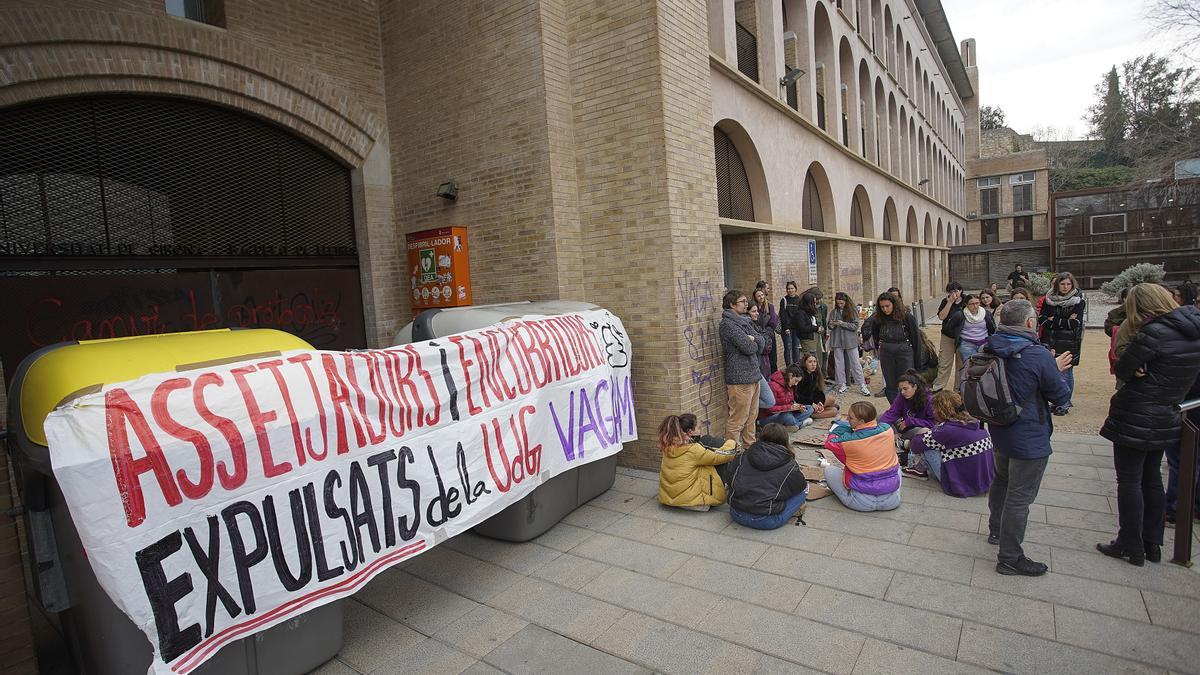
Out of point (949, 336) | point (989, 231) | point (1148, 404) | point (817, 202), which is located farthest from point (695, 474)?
point (989, 231)

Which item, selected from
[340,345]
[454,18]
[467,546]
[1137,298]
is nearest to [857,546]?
[1137,298]

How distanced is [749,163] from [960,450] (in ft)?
23.1

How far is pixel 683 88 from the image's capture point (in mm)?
7273

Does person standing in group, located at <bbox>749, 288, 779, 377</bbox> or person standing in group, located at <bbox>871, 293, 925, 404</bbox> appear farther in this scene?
person standing in group, located at <bbox>749, 288, 779, 377</bbox>

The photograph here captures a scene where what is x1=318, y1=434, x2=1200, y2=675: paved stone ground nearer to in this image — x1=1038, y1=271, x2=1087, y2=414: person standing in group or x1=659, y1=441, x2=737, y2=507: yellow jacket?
x1=659, y1=441, x2=737, y2=507: yellow jacket

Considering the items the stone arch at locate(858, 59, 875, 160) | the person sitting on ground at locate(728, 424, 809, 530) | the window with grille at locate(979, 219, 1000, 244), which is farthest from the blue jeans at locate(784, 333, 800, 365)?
the window with grille at locate(979, 219, 1000, 244)

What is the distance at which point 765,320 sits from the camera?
9562mm

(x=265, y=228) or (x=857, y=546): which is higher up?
(x=265, y=228)

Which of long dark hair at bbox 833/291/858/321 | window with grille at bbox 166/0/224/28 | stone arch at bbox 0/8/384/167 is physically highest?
window with grille at bbox 166/0/224/28

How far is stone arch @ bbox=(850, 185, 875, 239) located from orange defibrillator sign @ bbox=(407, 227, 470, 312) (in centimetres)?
1394

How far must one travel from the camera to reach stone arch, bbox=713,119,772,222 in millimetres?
10633

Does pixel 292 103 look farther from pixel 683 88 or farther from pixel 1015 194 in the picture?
pixel 1015 194

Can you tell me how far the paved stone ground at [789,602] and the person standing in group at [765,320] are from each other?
2.99 metres

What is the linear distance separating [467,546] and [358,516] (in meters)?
1.77
